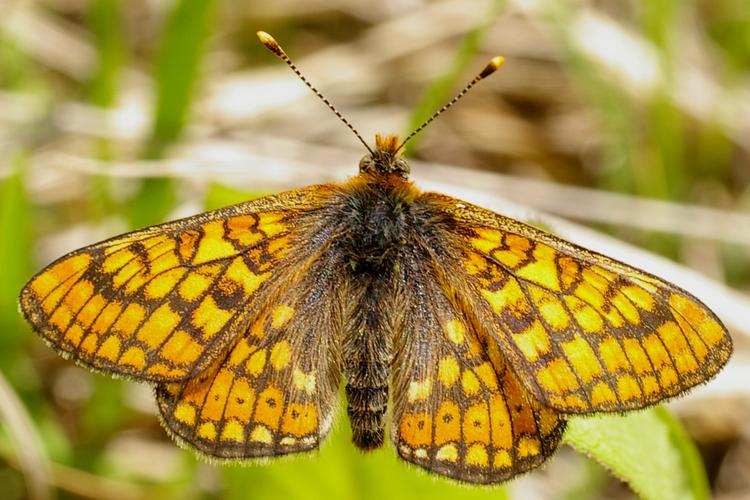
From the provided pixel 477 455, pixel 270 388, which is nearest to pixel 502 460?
pixel 477 455

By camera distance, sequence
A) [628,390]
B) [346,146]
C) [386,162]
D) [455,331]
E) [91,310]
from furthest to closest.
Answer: [346,146]
[386,162]
[455,331]
[91,310]
[628,390]

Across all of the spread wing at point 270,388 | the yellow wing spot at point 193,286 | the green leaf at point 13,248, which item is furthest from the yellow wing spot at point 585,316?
the green leaf at point 13,248

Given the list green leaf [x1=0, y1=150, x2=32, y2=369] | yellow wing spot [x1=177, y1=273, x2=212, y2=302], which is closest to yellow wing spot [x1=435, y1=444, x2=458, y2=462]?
yellow wing spot [x1=177, y1=273, x2=212, y2=302]

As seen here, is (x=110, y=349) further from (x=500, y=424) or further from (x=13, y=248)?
(x=13, y=248)

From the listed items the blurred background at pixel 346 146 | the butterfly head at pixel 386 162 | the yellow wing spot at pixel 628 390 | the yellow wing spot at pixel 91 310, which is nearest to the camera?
the yellow wing spot at pixel 628 390

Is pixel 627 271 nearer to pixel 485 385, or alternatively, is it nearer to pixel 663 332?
pixel 663 332

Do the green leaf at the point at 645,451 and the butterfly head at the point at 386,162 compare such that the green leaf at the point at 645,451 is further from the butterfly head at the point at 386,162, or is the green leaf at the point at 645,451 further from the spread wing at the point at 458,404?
the butterfly head at the point at 386,162

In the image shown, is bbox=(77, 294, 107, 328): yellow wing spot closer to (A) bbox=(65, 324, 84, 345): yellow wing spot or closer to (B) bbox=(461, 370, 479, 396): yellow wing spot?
(A) bbox=(65, 324, 84, 345): yellow wing spot

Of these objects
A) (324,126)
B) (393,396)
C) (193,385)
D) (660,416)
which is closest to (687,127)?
(324,126)
